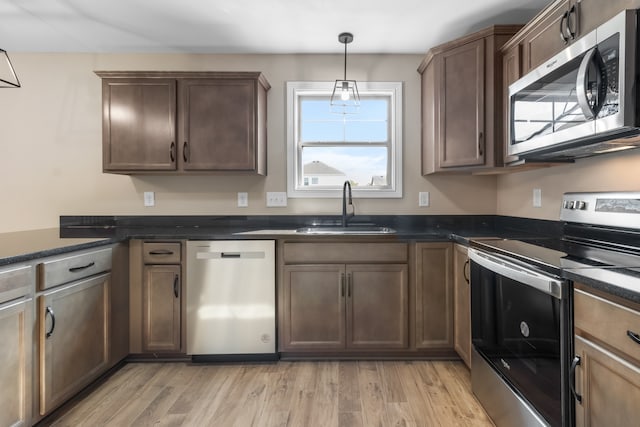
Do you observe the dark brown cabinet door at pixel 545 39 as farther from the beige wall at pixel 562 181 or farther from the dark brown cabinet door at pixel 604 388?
the dark brown cabinet door at pixel 604 388

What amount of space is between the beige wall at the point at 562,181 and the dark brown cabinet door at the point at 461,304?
2.12 feet

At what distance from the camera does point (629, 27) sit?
48.8 inches

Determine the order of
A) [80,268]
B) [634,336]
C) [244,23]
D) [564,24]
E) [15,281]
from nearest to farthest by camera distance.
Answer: [634,336] < [15,281] < [564,24] < [80,268] < [244,23]

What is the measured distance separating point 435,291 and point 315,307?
0.82m

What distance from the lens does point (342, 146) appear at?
3104 mm

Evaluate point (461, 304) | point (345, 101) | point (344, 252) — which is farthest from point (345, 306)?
point (345, 101)

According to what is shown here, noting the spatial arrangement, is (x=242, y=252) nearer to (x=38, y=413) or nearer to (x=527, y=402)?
(x=38, y=413)

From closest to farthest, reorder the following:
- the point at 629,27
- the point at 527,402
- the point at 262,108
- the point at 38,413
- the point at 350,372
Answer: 1. the point at 629,27
2. the point at 527,402
3. the point at 38,413
4. the point at 350,372
5. the point at 262,108

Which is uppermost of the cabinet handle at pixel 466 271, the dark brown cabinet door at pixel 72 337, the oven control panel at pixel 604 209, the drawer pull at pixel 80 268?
the oven control panel at pixel 604 209

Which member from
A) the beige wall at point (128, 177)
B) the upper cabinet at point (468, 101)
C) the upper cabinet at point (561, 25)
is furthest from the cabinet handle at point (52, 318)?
the upper cabinet at point (561, 25)

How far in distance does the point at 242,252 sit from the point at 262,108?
118 cm

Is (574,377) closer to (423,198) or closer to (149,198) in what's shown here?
(423,198)

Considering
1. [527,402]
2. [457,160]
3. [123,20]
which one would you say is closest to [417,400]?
[527,402]

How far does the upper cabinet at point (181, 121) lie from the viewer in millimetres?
2627
